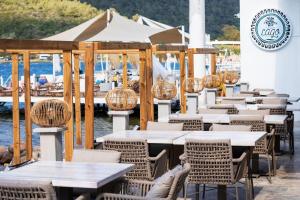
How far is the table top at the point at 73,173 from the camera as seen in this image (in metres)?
4.18

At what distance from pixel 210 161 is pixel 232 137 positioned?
55cm

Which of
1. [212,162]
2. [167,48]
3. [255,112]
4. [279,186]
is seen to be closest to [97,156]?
[212,162]

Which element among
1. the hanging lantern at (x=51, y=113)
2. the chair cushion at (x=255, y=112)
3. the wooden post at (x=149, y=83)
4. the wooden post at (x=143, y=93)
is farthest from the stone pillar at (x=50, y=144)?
the wooden post at (x=149, y=83)

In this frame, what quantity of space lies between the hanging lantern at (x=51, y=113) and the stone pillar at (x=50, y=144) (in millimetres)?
71

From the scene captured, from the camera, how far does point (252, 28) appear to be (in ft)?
47.9

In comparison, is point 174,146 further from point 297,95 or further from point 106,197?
point 297,95

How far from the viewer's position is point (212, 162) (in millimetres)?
5762

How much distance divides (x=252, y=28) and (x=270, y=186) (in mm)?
7680

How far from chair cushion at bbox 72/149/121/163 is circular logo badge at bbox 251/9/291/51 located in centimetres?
982

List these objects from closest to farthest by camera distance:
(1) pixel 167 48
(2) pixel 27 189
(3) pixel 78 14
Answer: (2) pixel 27 189, (1) pixel 167 48, (3) pixel 78 14

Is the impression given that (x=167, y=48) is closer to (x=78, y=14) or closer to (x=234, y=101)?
(x=234, y=101)

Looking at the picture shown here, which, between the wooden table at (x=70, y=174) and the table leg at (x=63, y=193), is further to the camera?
the table leg at (x=63, y=193)

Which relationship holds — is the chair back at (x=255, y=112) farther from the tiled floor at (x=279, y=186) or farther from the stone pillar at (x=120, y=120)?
the stone pillar at (x=120, y=120)

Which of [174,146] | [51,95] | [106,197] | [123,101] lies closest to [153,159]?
[174,146]
